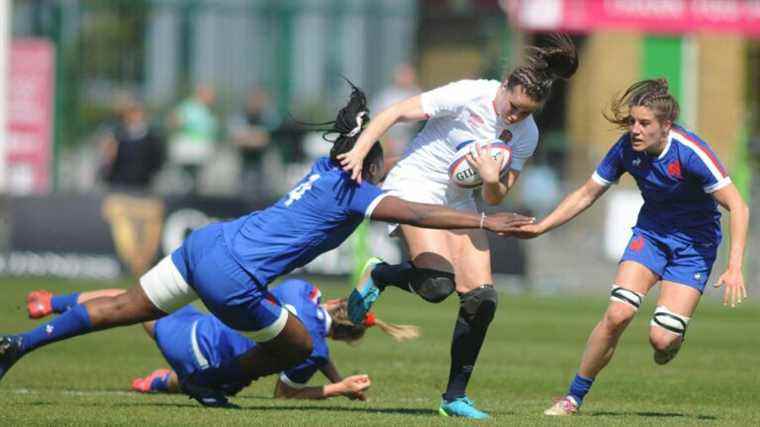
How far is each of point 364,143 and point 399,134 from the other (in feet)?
51.0

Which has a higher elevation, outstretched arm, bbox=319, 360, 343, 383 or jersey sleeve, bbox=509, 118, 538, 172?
jersey sleeve, bbox=509, 118, 538, 172

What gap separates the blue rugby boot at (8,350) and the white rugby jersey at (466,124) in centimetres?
268

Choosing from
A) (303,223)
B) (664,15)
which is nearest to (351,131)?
(303,223)

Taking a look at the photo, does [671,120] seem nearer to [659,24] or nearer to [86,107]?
[659,24]

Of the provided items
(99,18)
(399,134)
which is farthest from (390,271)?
(99,18)

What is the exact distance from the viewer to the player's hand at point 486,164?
29.1ft

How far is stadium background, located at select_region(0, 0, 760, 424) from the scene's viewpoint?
807 inches

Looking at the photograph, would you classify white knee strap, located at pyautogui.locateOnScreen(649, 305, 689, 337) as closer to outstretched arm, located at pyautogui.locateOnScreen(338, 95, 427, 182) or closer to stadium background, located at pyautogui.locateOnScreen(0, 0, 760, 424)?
outstretched arm, located at pyautogui.locateOnScreen(338, 95, 427, 182)

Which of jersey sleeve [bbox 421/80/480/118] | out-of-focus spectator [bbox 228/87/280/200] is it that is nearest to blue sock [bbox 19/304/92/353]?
jersey sleeve [bbox 421/80/480/118]

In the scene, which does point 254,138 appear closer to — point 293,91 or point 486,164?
point 293,91

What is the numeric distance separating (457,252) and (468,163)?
1.90ft

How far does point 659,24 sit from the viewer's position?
25766mm

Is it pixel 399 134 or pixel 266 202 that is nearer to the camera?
pixel 266 202

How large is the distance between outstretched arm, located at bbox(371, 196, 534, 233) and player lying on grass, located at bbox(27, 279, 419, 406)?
1.14m
